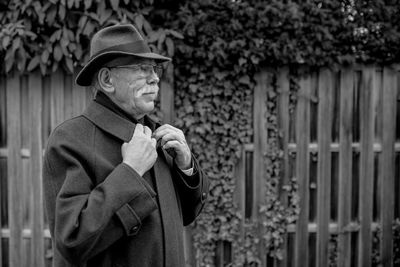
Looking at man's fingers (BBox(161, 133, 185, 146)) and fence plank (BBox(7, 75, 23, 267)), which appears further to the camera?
fence plank (BBox(7, 75, 23, 267))

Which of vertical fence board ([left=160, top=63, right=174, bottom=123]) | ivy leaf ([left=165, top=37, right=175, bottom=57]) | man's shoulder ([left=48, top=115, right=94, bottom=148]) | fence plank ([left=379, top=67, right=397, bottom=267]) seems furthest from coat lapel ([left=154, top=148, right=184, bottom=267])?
fence plank ([left=379, top=67, right=397, bottom=267])

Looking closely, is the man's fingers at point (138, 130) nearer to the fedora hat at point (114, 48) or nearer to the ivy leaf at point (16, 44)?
the fedora hat at point (114, 48)

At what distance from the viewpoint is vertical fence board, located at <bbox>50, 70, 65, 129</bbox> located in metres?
4.46

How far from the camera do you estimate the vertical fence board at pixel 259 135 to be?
4555 mm

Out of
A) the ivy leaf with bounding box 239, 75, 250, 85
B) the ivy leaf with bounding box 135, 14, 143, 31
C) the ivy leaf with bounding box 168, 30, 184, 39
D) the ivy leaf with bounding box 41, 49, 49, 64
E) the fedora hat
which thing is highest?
the ivy leaf with bounding box 135, 14, 143, 31

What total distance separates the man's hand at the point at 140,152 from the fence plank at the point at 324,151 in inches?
112

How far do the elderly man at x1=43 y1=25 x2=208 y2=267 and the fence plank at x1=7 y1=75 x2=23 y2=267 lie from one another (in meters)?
2.47

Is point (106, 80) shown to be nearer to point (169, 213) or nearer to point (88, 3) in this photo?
point (169, 213)

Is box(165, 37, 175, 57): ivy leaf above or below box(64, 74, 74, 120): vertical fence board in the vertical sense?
above

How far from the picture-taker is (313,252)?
15.5 ft

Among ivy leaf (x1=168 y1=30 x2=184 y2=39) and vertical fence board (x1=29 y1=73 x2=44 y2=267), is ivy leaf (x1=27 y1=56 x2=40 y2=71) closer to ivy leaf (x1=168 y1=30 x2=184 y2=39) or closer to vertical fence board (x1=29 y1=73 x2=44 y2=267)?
vertical fence board (x1=29 y1=73 x2=44 y2=267)

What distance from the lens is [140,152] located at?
2.00m

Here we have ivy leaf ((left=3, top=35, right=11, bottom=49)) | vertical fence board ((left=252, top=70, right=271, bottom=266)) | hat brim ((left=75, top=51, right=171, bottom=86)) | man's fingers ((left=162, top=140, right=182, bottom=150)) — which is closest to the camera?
hat brim ((left=75, top=51, right=171, bottom=86))

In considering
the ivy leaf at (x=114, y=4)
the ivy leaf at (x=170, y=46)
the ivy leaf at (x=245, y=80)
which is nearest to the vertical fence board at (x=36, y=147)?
the ivy leaf at (x=114, y=4)
